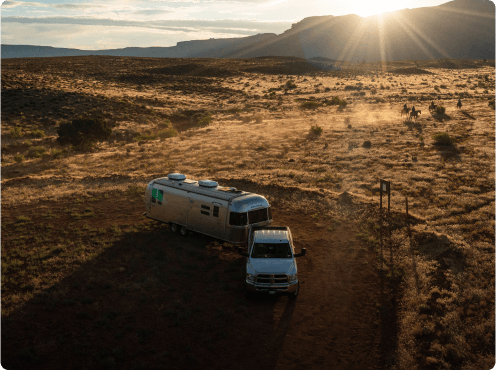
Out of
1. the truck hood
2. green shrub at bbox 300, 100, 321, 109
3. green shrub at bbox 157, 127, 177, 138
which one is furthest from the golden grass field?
the truck hood

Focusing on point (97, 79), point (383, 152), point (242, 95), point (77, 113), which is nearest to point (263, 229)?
point (383, 152)

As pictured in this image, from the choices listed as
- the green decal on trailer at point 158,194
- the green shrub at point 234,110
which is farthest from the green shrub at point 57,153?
the green shrub at point 234,110

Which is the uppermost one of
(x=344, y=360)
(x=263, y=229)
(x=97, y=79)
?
(x=97, y=79)

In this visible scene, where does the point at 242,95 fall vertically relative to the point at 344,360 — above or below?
above

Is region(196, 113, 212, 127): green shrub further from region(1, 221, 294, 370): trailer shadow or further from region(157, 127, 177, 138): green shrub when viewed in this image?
region(1, 221, 294, 370): trailer shadow

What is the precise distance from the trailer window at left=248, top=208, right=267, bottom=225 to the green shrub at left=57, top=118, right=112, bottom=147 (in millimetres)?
31065

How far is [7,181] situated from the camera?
97.1ft

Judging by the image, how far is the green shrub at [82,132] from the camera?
138ft

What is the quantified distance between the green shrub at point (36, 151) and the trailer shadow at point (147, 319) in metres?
26.8

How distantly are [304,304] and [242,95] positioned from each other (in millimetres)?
67698

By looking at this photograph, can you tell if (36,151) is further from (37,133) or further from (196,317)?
(196,317)

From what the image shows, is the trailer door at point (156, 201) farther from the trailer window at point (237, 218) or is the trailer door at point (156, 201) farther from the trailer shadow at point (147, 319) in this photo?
the trailer window at point (237, 218)

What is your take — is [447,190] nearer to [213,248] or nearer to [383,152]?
[383,152]

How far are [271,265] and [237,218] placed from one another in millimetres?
3546
